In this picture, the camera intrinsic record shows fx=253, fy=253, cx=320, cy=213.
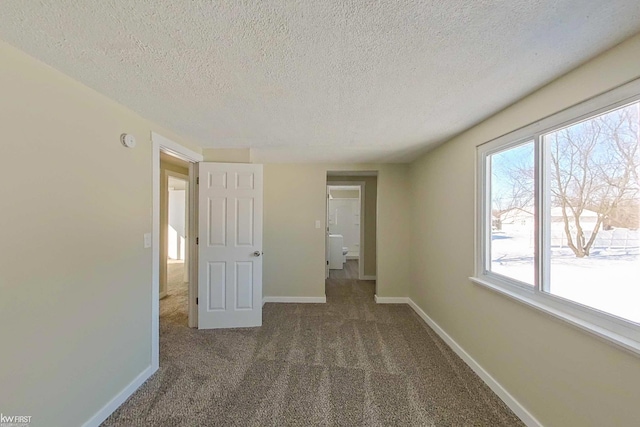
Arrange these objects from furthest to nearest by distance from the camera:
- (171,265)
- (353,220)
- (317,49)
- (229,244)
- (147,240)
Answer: (353,220) → (171,265) → (229,244) → (147,240) → (317,49)

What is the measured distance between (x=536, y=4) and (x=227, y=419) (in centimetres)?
270

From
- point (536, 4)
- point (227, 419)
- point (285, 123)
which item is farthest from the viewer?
point (285, 123)

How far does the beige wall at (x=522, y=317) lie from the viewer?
120 cm

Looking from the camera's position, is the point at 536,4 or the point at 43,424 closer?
the point at 536,4

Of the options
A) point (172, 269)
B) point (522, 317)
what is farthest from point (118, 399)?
point (172, 269)

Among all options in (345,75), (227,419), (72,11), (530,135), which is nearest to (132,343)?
(227,419)

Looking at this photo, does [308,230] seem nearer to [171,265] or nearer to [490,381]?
[490,381]

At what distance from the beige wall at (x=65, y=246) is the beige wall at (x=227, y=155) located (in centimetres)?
109

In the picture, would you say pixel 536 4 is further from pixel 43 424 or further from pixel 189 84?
pixel 43 424

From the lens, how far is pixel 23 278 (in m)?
1.26

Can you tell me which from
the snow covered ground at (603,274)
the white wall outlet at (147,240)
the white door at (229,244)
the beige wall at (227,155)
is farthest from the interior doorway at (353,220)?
the snow covered ground at (603,274)

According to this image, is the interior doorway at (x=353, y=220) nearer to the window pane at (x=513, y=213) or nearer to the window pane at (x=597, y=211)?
the window pane at (x=513, y=213)

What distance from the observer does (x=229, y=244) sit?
3045mm

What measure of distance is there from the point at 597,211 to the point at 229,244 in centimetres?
310
